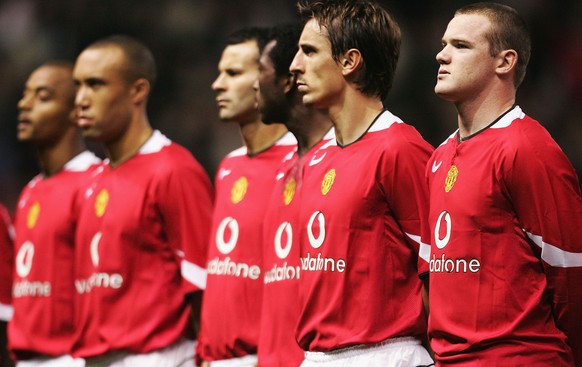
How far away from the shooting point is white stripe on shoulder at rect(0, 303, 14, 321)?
7.52 meters

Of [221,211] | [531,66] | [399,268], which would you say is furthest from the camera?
[531,66]

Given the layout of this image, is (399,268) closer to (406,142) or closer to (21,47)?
(406,142)

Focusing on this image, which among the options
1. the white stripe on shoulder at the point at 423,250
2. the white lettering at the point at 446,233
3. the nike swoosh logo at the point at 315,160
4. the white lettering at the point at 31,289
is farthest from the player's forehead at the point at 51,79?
the white lettering at the point at 446,233

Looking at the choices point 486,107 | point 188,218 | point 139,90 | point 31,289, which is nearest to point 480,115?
point 486,107

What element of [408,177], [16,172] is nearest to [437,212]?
[408,177]

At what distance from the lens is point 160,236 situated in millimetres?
6281

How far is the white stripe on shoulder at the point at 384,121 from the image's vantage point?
4.89 m

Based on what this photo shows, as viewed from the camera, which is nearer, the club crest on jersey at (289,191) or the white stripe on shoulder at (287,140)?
the club crest on jersey at (289,191)

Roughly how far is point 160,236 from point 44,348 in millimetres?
1098

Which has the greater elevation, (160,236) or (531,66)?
(531,66)

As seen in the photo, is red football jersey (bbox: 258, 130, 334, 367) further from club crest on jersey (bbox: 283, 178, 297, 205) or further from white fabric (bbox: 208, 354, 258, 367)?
white fabric (bbox: 208, 354, 258, 367)

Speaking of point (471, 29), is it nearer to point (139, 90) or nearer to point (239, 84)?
point (239, 84)

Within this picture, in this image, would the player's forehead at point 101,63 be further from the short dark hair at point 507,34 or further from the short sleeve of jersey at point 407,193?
the short dark hair at point 507,34

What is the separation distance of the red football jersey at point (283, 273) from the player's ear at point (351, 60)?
53 cm
